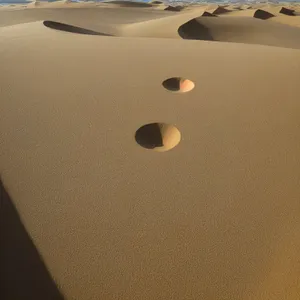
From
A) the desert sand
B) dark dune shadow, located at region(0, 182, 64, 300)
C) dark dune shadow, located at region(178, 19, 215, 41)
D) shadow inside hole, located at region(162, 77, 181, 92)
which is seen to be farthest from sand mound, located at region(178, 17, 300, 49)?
dark dune shadow, located at region(0, 182, 64, 300)

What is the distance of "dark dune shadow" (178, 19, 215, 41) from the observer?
19.2 feet

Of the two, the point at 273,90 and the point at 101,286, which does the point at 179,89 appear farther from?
the point at 101,286

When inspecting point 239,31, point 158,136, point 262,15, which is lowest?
point 262,15

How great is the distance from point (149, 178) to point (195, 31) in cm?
514

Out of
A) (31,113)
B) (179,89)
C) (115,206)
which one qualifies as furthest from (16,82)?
(115,206)

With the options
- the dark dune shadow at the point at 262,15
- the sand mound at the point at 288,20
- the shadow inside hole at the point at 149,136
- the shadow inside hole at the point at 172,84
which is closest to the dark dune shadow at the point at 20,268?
the shadow inside hole at the point at 149,136

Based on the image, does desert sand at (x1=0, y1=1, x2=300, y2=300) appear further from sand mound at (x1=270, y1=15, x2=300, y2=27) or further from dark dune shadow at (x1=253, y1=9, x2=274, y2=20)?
dark dune shadow at (x1=253, y1=9, x2=274, y2=20)

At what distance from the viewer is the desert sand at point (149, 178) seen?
3.96ft

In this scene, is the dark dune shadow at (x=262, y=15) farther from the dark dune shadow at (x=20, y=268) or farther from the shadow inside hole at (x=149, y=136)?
the dark dune shadow at (x=20, y=268)

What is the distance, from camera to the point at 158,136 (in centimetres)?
192

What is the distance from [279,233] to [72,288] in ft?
2.79

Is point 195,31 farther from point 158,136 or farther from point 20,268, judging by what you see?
point 20,268

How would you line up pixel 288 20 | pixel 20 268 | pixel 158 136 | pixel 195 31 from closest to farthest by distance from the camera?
pixel 20 268, pixel 158 136, pixel 195 31, pixel 288 20

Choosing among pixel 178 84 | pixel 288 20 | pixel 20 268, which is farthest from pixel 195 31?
pixel 20 268
